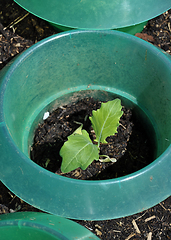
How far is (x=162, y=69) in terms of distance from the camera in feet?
4.77

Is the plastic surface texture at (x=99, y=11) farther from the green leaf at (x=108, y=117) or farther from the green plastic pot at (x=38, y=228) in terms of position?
the green plastic pot at (x=38, y=228)

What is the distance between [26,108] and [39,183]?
0.58m

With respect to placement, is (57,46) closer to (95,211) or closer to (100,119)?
(100,119)

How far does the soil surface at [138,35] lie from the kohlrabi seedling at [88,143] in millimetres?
342

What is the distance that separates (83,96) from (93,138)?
0.29m

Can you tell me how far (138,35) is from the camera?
198 cm

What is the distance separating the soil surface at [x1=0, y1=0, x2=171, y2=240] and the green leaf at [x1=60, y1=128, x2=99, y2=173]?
0.42 m

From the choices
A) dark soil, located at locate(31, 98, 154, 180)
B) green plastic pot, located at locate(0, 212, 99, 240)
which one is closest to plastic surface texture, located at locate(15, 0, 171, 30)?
dark soil, located at locate(31, 98, 154, 180)

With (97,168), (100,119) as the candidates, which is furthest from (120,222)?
(100,119)

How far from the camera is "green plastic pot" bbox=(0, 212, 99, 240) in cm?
110

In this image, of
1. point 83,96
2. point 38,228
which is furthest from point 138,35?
point 38,228

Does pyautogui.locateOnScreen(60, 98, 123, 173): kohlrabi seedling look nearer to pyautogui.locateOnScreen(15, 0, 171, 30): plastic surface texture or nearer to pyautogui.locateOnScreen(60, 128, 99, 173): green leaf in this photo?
pyautogui.locateOnScreen(60, 128, 99, 173): green leaf

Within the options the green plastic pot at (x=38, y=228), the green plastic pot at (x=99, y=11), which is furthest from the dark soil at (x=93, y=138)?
the green plastic pot at (x=99, y=11)

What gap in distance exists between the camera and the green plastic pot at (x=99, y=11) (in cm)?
162
